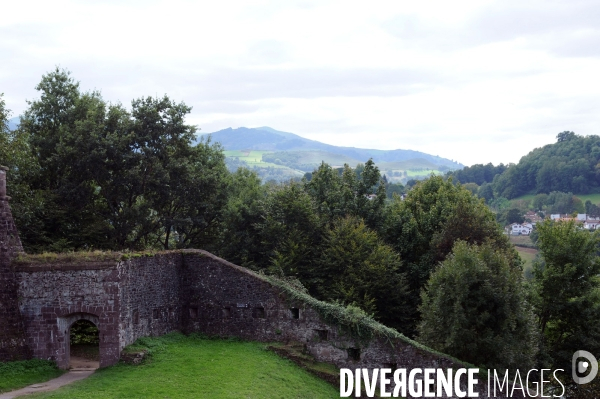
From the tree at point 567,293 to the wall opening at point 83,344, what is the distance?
2164cm

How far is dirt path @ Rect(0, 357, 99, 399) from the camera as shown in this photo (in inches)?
822

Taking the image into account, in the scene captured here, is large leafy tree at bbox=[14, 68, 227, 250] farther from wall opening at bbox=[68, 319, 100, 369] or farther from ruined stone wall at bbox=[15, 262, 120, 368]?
ruined stone wall at bbox=[15, 262, 120, 368]

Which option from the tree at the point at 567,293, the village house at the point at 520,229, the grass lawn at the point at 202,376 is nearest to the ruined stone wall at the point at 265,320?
the grass lawn at the point at 202,376

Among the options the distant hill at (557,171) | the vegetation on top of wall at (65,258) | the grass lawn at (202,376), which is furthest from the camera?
the distant hill at (557,171)

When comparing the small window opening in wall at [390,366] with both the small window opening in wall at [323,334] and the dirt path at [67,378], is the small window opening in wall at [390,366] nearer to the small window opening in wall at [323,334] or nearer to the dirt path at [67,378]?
the small window opening in wall at [323,334]

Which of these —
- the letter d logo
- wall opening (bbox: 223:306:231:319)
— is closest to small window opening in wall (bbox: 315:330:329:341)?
wall opening (bbox: 223:306:231:319)

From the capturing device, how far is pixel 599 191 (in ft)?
495

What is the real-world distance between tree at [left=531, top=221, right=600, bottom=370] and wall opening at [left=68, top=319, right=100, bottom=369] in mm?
21637

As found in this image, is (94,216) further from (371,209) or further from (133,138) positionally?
(371,209)

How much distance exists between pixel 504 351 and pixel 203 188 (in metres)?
18.5

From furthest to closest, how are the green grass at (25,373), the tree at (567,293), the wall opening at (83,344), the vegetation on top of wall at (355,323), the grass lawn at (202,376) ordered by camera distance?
the tree at (567,293)
the vegetation on top of wall at (355,323)
the wall opening at (83,344)
the green grass at (25,373)
the grass lawn at (202,376)

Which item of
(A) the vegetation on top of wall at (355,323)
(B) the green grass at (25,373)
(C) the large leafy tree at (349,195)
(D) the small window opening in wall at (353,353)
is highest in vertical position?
(C) the large leafy tree at (349,195)

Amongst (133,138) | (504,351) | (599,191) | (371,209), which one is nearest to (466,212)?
(371,209)

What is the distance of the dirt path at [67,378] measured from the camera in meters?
20.9
